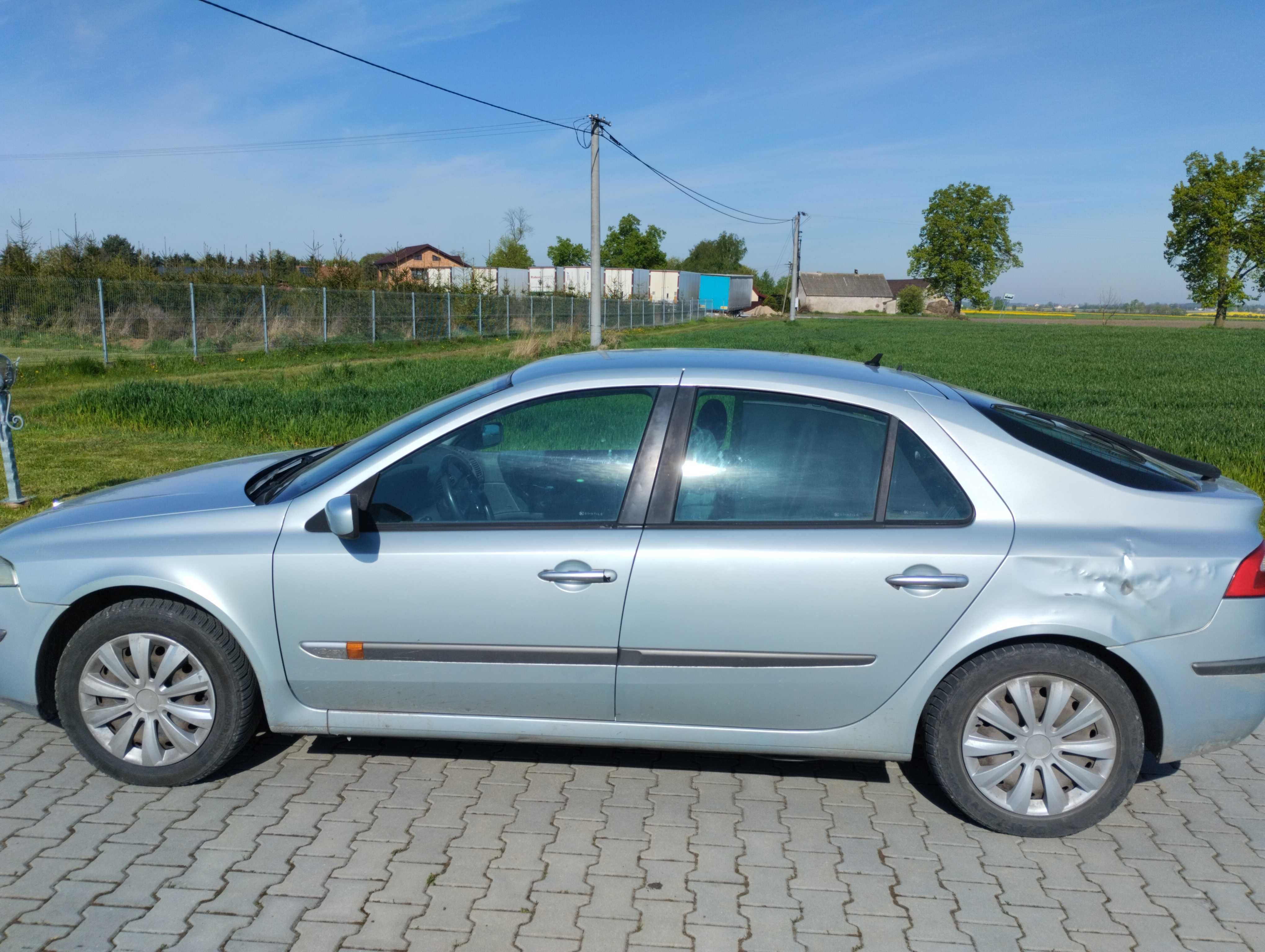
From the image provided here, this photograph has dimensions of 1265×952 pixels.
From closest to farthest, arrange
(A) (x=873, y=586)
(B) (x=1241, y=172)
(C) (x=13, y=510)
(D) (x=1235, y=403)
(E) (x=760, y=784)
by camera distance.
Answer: (A) (x=873, y=586) < (E) (x=760, y=784) < (C) (x=13, y=510) < (D) (x=1235, y=403) < (B) (x=1241, y=172)

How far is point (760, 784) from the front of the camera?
389 centimetres

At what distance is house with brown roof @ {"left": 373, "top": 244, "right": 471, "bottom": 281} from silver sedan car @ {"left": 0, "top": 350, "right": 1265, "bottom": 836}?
40.6 meters

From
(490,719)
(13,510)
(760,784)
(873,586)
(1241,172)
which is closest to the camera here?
(873,586)

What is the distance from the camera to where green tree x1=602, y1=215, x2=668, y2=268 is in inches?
4149

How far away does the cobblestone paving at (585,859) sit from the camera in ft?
9.53

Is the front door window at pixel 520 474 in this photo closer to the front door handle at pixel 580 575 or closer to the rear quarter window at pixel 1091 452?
the front door handle at pixel 580 575

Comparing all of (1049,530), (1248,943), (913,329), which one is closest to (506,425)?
(1049,530)

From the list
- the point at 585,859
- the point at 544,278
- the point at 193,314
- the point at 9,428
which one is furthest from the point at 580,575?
the point at 544,278

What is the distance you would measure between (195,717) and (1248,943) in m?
3.53

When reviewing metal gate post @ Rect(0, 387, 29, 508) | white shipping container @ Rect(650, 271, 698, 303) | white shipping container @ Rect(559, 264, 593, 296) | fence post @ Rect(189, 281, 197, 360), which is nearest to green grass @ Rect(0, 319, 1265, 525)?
metal gate post @ Rect(0, 387, 29, 508)

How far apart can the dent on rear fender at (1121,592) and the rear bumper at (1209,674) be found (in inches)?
1.9

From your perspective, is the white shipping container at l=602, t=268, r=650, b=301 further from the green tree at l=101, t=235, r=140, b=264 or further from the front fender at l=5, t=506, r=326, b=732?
the front fender at l=5, t=506, r=326, b=732

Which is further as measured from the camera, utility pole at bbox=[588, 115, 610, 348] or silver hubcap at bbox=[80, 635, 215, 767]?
utility pole at bbox=[588, 115, 610, 348]

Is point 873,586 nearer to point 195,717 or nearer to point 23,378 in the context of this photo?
point 195,717
